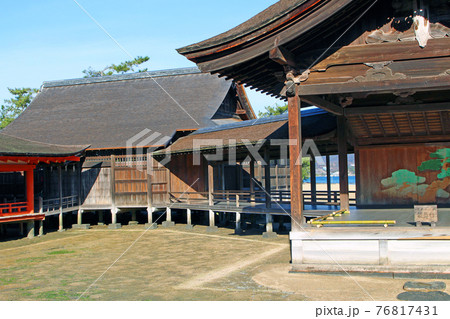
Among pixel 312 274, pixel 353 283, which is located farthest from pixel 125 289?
pixel 353 283

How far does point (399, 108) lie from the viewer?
41.1 ft

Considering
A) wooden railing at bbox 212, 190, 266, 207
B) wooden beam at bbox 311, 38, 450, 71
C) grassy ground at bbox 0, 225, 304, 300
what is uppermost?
wooden beam at bbox 311, 38, 450, 71

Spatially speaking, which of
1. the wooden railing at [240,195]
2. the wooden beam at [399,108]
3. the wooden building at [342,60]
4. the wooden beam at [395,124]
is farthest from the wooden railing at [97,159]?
the wooden building at [342,60]

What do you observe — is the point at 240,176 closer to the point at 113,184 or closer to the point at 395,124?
the point at 113,184

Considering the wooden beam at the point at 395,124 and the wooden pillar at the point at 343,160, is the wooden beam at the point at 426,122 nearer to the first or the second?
the wooden beam at the point at 395,124

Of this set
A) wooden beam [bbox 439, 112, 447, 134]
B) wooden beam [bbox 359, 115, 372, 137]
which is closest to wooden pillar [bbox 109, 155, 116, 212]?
wooden beam [bbox 359, 115, 372, 137]

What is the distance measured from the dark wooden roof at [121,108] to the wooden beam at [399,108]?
1402cm

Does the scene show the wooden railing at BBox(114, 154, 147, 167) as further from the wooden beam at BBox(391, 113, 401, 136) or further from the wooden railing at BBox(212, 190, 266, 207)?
the wooden beam at BBox(391, 113, 401, 136)

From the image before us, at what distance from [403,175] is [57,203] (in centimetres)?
1749

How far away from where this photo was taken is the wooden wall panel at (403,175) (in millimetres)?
14492

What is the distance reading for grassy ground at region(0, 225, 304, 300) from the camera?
10531 mm

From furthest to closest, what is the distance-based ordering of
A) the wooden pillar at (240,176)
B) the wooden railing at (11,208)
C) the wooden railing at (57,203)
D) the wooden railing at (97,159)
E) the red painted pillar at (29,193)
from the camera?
the wooden railing at (97,159)
the wooden pillar at (240,176)
the wooden railing at (57,203)
the red painted pillar at (29,193)
the wooden railing at (11,208)

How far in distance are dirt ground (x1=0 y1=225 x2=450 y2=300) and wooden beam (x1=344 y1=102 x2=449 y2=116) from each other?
4.70 meters

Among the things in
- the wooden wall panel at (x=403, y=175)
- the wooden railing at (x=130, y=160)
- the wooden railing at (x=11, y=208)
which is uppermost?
the wooden railing at (x=130, y=160)
